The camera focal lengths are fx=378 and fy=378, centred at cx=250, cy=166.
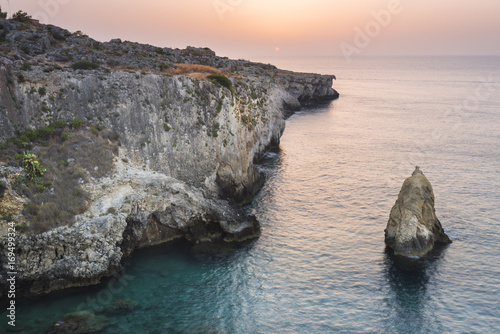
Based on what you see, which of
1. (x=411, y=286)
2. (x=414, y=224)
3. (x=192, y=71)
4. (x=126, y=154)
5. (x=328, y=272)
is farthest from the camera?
(x=192, y=71)

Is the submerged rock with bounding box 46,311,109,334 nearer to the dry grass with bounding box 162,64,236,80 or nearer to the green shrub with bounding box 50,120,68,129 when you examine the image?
the green shrub with bounding box 50,120,68,129

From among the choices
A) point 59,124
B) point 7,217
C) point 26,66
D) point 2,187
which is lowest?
point 7,217

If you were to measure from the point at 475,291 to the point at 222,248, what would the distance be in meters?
24.0

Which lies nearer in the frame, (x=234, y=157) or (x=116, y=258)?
(x=116, y=258)

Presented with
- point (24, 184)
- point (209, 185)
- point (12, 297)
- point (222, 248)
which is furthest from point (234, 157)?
point (12, 297)

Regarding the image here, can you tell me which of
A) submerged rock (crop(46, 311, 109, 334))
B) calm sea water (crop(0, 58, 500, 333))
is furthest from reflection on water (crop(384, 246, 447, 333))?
submerged rock (crop(46, 311, 109, 334))

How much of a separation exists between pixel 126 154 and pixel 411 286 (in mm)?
30781

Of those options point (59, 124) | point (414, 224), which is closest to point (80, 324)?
point (59, 124)

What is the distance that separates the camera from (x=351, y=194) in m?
55.2

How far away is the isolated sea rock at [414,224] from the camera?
128 ft

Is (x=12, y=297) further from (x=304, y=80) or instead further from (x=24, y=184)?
(x=304, y=80)

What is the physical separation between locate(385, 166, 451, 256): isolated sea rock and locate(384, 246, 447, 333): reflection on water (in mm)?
922

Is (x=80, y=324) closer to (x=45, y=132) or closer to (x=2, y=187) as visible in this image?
(x=2, y=187)

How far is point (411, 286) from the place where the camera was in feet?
112
